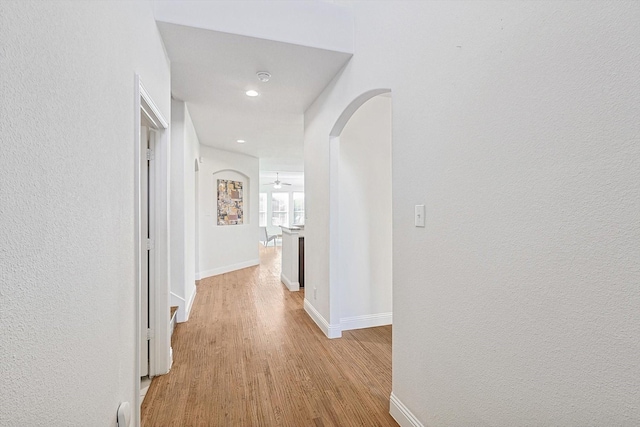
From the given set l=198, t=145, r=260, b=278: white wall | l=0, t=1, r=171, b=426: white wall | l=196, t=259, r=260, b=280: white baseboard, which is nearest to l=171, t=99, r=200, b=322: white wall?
l=0, t=1, r=171, b=426: white wall

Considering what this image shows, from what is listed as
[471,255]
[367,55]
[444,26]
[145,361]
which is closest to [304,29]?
[367,55]

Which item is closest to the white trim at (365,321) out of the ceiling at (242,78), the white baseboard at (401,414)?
the white baseboard at (401,414)

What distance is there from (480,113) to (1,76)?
1.47 metres

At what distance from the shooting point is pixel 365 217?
335cm

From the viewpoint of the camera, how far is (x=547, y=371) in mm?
990

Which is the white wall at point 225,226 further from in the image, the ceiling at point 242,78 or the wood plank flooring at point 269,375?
the wood plank flooring at point 269,375

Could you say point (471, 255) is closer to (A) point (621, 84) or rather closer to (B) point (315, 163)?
(A) point (621, 84)

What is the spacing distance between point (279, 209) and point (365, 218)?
9.61m

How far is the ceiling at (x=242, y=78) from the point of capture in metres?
2.35

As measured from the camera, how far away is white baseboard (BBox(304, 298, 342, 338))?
306 cm

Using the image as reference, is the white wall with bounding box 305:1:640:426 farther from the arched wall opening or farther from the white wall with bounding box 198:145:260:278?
the white wall with bounding box 198:145:260:278

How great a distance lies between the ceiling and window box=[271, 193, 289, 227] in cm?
773

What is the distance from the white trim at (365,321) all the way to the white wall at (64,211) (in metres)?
2.17

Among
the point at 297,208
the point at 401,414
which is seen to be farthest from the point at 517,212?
the point at 297,208
